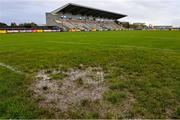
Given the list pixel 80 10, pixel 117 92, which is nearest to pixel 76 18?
pixel 80 10

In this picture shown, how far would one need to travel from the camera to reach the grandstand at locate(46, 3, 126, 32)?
100 meters

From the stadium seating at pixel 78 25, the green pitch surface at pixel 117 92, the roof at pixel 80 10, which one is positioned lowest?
the green pitch surface at pixel 117 92

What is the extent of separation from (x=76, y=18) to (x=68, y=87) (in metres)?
110

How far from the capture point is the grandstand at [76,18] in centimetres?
10000

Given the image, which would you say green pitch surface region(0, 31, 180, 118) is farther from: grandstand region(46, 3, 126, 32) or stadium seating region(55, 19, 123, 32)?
grandstand region(46, 3, 126, 32)

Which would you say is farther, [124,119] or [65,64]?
[65,64]

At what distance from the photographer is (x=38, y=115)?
5379 mm

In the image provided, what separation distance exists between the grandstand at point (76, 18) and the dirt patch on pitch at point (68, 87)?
3228 inches

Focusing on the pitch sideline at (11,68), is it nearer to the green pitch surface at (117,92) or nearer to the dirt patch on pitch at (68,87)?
the green pitch surface at (117,92)

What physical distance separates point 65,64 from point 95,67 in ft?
4.63

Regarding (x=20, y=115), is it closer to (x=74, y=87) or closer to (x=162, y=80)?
(x=74, y=87)

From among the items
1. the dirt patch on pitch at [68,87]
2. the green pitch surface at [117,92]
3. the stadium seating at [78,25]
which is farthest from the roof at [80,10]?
the dirt patch on pitch at [68,87]

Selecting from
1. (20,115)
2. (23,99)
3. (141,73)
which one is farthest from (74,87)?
(141,73)

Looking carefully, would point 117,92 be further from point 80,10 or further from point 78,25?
point 80,10
